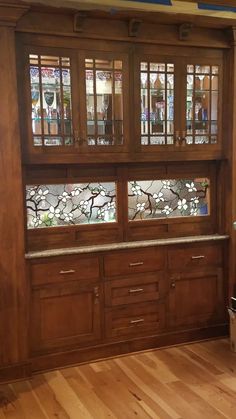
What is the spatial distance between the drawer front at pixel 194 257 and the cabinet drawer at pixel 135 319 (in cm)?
35

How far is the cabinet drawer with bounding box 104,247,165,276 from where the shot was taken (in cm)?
352

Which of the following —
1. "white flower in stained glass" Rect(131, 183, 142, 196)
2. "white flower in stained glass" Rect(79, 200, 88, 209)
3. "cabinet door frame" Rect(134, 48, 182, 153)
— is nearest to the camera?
"cabinet door frame" Rect(134, 48, 182, 153)

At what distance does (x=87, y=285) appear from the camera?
347 centimetres

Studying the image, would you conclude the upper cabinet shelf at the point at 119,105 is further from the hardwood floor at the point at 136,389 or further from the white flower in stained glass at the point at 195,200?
the hardwood floor at the point at 136,389

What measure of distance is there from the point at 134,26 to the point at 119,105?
0.54m

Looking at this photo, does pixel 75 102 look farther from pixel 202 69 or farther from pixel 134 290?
pixel 134 290

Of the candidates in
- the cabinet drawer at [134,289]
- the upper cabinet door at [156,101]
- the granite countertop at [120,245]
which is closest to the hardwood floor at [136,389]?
the cabinet drawer at [134,289]

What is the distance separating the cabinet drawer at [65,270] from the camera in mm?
3314

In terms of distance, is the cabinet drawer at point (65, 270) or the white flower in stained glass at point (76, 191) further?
the white flower in stained glass at point (76, 191)

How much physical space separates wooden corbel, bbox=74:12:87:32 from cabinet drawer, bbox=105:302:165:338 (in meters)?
1.98

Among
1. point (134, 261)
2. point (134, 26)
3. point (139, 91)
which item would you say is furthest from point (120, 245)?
point (134, 26)

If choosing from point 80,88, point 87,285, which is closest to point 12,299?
point 87,285

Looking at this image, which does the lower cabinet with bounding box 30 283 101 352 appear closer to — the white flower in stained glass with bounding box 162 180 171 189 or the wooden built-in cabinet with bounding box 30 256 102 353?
the wooden built-in cabinet with bounding box 30 256 102 353

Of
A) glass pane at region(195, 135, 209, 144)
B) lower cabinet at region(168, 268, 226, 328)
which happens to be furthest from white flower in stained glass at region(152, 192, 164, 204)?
lower cabinet at region(168, 268, 226, 328)
